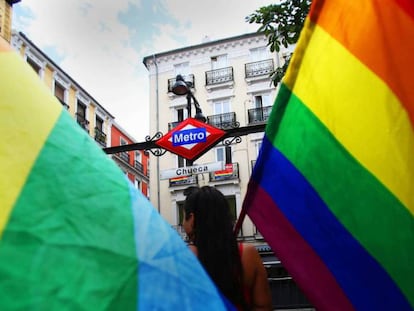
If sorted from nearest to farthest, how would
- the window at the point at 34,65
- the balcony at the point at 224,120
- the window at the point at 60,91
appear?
the window at the point at 34,65 → the balcony at the point at 224,120 → the window at the point at 60,91

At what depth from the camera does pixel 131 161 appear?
31.2 meters

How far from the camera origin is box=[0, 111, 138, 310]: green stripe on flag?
921mm

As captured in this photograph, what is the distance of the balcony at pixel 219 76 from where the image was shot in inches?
962

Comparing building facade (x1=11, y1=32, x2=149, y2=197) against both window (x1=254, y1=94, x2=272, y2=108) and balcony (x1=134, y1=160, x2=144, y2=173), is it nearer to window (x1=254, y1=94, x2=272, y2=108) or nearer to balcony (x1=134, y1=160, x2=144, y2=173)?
balcony (x1=134, y1=160, x2=144, y2=173)

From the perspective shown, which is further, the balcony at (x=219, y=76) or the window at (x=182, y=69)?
the window at (x=182, y=69)

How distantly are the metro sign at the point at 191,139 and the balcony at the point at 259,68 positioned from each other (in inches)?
728

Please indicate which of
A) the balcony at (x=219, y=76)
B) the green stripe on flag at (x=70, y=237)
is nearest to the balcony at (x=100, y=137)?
the balcony at (x=219, y=76)

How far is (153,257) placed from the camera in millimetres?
1070

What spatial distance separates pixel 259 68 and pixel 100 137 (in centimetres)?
1083

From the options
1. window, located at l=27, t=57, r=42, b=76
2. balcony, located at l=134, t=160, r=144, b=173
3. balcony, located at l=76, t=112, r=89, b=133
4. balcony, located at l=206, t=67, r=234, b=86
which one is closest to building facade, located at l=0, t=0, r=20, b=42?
window, located at l=27, t=57, r=42, b=76

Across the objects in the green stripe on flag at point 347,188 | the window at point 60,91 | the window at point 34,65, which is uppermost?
the window at point 34,65

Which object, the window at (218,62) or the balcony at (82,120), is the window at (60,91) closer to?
the balcony at (82,120)

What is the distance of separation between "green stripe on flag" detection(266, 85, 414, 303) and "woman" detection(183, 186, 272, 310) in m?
0.37

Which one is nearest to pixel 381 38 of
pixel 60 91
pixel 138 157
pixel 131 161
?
pixel 60 91
